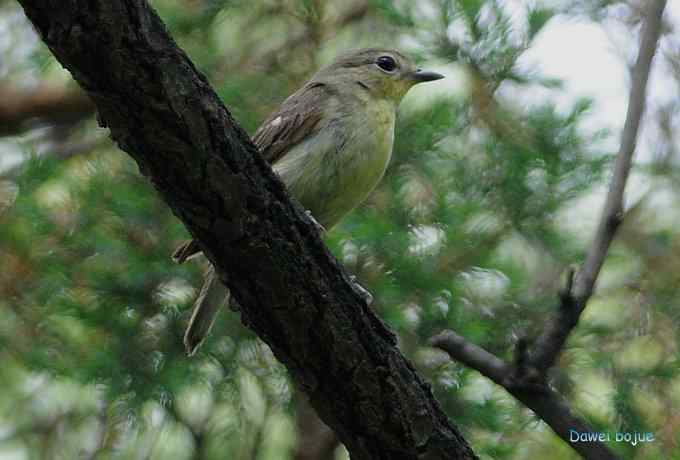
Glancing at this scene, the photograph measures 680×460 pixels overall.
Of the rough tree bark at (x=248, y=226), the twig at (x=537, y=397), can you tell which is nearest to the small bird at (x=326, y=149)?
the rough tree bark at (x=248, y=226)

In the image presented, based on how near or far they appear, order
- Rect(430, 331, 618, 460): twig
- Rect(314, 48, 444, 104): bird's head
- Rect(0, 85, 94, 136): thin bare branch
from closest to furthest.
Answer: Rect(430, 331, 618, 460): twig
Rect(314, 48, 444, 104): bird's head
Rect(0, 85, 94, 136): thin bare branch

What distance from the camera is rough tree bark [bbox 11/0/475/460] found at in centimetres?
271

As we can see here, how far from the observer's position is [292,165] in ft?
16.1

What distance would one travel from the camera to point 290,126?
5.09 meters

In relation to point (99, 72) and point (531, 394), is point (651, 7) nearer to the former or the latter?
point (531, 394)

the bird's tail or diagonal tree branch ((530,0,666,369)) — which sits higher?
diagonal tree branch ((530,0,666,369))

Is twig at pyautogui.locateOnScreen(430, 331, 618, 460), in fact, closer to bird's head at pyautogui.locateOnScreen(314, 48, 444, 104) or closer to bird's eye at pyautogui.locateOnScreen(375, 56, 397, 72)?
bird's head at pyautogui.locateOnScreen(314, 48, 444, 104)

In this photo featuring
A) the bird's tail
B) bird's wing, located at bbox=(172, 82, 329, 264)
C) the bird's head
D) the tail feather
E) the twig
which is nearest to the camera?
the twig

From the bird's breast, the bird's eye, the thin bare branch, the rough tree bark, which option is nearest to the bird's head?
the bird's eye

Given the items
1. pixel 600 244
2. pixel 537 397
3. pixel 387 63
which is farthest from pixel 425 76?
pixel 537 397

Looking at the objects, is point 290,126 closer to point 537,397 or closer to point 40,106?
point 537,397

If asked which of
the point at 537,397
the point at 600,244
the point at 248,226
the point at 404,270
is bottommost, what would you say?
the point at 404,270

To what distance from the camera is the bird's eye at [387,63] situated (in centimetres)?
577

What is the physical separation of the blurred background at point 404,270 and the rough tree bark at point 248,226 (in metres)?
2.50
